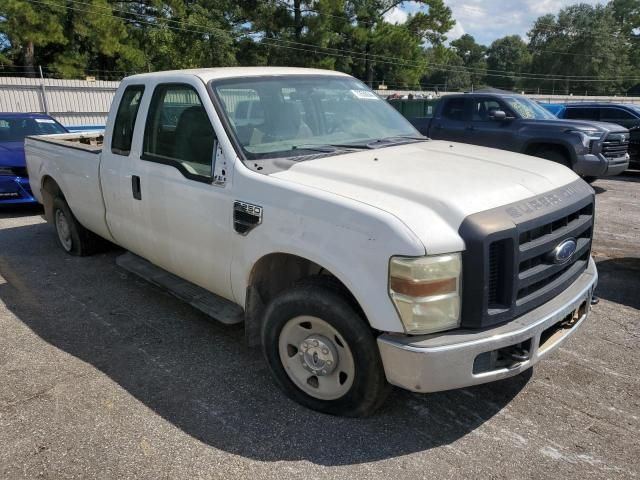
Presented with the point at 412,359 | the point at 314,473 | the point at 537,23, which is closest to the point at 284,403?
the point at 314,473

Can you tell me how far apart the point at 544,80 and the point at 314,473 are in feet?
324

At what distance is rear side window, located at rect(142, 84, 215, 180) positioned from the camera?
359 cm

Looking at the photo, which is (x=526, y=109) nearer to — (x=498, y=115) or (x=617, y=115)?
(x=498, y=115)

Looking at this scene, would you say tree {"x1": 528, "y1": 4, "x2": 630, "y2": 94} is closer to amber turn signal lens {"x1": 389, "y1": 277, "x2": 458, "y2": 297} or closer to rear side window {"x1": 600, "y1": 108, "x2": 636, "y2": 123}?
rear side window {"x1": 600, "y1": 108, "x2": 636, "y2": 123}

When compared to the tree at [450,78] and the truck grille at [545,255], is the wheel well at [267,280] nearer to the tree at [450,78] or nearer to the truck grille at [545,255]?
the truck grille at [545,255]

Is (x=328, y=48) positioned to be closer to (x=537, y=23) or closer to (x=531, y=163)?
(x=531, y=163)

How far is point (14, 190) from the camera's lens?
8086 mm

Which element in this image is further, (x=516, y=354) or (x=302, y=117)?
(x=302, y=117)

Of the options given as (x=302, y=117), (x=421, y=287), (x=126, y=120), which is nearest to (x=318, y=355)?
(x=421, y=287)

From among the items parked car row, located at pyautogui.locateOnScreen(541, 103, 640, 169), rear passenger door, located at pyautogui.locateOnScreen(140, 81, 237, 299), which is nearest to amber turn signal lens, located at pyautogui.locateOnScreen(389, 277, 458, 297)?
rear passenger door, located at pyautogui.locateOnScreen(140, 81, 237, 299)

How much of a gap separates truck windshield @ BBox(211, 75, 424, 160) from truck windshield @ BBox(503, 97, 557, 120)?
689 cm

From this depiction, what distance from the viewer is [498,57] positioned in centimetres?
11444

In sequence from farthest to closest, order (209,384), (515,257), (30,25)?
(30,25) → (209,384) → (515,257)

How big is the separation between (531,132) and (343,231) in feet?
27.5
